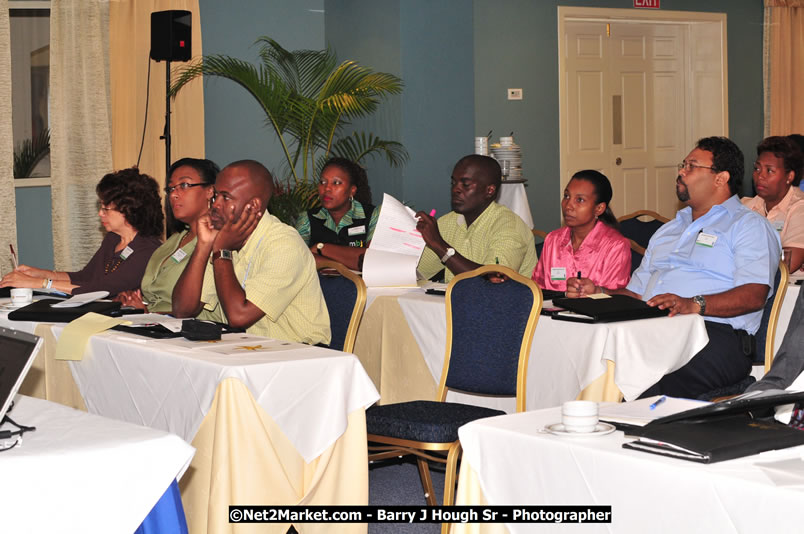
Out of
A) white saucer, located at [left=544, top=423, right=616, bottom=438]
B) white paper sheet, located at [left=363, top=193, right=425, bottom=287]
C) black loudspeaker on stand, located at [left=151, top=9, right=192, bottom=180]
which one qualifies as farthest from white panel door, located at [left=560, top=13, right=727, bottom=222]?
white saucer, located at [left=544, top=423, right=616, bottom=438]

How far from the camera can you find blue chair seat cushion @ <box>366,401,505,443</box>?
10.5 ft

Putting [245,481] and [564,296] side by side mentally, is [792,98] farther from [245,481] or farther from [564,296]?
[245,481]

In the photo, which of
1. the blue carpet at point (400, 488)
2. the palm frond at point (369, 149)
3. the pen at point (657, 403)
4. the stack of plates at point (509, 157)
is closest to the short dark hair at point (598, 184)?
the blue carpet at point (400, 488)

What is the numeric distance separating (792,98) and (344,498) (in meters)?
8.88

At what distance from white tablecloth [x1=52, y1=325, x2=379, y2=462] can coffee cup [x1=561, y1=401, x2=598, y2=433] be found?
1020 mm

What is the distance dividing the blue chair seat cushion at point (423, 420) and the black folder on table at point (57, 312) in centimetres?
107

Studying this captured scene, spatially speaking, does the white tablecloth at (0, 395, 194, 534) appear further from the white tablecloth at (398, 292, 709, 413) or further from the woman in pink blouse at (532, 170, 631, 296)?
the woman in pink blouse at (532, 170, 631, 296)

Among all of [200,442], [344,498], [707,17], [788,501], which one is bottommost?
[344,498]

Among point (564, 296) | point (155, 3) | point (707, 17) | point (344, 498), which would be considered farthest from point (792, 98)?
point (344, 498)

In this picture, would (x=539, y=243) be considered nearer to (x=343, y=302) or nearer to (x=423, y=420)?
(x=343, y=302)

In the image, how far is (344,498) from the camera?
2.79m

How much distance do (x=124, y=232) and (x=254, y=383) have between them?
230 centimetres

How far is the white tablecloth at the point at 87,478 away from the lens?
69.8 inches

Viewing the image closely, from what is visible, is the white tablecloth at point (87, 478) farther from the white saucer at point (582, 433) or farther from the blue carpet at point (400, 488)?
the blue carpet at point (400, 488)
